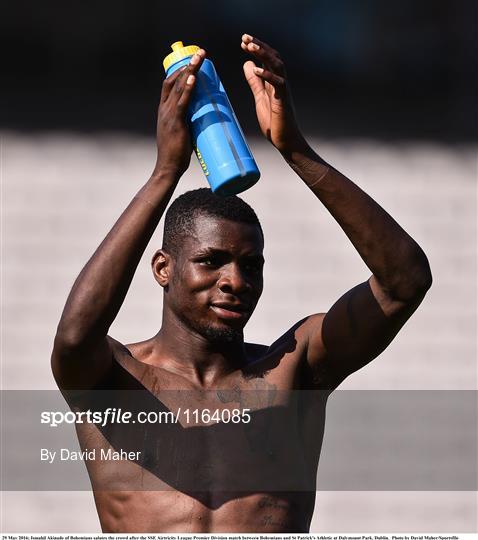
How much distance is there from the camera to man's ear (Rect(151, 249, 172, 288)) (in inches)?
160

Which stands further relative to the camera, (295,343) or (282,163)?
(282,163)

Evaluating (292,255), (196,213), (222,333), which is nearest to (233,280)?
(222,333)

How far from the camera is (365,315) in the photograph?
381 centimetres

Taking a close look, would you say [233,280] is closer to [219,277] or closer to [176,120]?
[219,277]

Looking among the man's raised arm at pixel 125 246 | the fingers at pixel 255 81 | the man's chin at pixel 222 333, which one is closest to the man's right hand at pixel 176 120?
the man's raised arm at pixel 125 246

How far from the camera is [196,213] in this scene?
3984mm

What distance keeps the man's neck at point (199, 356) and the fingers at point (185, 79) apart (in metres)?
0.88

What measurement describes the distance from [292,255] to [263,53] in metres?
3.10

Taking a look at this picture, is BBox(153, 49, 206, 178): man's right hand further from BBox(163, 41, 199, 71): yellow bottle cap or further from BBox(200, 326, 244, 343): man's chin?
BBox(200, 326, 244, 343): man's chin

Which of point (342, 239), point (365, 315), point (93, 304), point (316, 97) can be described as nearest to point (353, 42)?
point (316, 97)

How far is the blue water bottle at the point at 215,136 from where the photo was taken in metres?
3.30

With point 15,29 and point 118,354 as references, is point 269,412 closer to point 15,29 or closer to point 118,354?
point 118,354

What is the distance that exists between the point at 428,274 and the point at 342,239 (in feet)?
9.30

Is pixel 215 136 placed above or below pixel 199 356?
above
